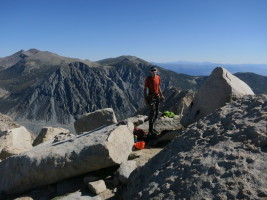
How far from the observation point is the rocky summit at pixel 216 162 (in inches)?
181

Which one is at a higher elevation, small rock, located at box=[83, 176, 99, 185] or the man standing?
the man standing

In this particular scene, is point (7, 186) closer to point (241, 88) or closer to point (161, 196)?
point (161, 196)

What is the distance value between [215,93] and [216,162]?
6098mm

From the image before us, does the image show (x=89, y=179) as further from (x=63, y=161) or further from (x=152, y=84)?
(x=152, y=84)

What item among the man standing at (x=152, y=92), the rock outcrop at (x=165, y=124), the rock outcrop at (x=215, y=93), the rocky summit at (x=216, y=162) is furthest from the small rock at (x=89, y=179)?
the rock outcrop at (x=165, y=124)

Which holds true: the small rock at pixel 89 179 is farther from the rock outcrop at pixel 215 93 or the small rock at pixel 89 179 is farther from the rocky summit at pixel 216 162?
the rock outcrop at pixel 215 93

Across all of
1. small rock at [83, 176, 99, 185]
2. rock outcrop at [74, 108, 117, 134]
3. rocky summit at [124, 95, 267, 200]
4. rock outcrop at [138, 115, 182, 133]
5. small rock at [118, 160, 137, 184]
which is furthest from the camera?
rock outcrop at [74, 108, 117, 134]

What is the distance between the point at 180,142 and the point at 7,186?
510 cm

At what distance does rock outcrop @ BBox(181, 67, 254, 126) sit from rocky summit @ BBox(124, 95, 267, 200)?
3363 mm

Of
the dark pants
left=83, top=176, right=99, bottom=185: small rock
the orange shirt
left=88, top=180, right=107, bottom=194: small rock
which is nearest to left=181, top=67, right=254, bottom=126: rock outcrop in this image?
the dark pants

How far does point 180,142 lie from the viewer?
664cm

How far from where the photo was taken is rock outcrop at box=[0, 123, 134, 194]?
7.86 m

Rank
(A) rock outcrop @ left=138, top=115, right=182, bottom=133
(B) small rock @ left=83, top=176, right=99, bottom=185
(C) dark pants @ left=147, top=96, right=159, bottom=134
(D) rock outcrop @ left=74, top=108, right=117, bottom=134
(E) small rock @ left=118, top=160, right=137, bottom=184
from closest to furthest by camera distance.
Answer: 1. (E) small rock @ left=118, top=160, right=137, bottom=184
2. (B) small rock @ left=83, top=176, right=99, bottom=185
3. (C) dark pants @ left=147, top=96, right=159, bottom=134
4. (A) rock outcrop @ left=138, top=115, right=182, bottom=133
5. (D) rock outcrop @ left=74, top=108, right=117, bottom=134

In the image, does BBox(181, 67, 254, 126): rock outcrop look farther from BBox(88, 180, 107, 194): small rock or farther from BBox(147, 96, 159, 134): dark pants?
BBox(88, 180, 107, 194): small rock
